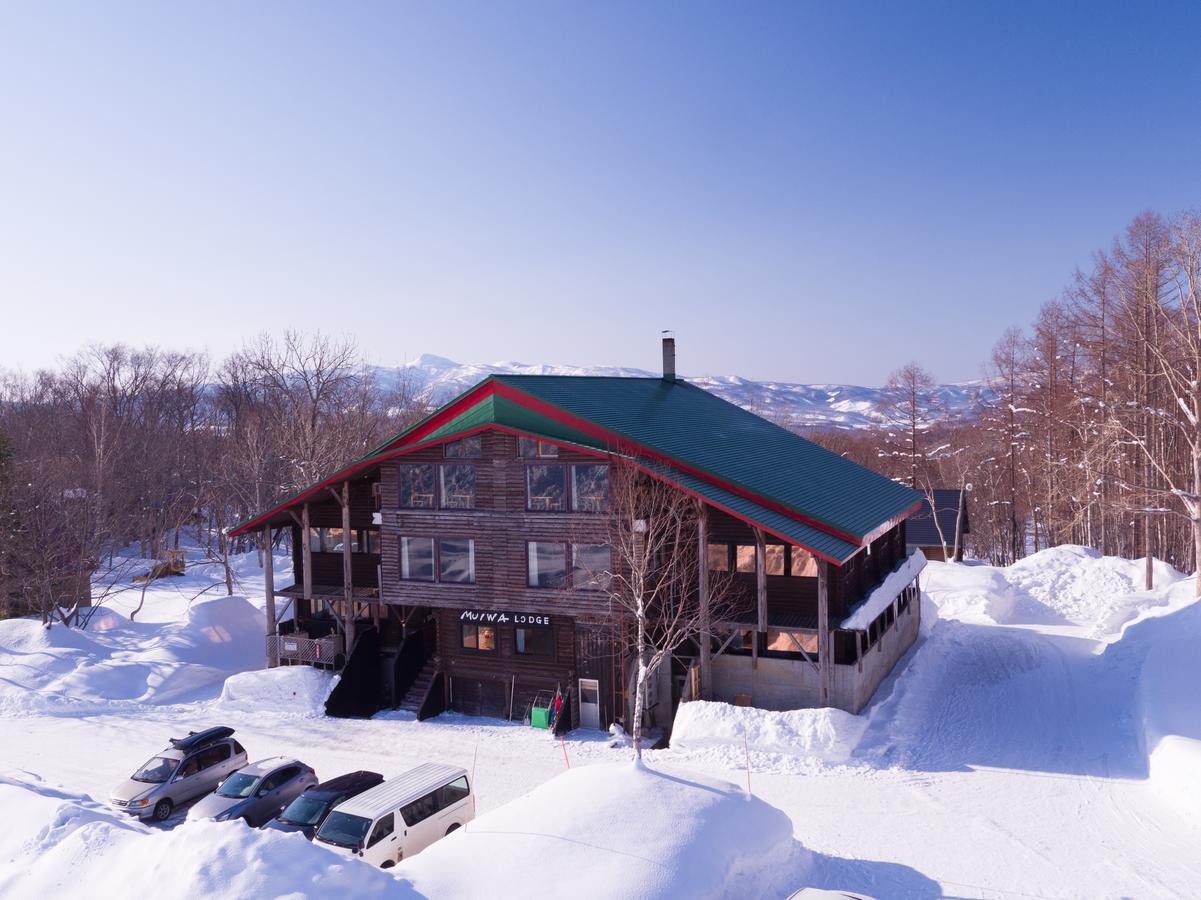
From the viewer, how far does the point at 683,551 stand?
78.2 feet

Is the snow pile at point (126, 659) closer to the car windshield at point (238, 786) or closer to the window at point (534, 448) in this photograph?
the car windshield at point (238, 786)

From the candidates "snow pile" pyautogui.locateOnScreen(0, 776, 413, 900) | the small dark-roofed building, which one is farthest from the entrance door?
the small dark-roofed building

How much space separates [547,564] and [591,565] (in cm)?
148

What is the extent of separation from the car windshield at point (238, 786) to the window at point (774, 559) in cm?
1422

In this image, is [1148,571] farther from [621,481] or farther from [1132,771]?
[621,481]

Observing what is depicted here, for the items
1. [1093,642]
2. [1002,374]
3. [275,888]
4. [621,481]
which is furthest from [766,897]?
[1002,374]

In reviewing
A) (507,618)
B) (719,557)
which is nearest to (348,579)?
(507,618)

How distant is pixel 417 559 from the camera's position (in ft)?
87.6

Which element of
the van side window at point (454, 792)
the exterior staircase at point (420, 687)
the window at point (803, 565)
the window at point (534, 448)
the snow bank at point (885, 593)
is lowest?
the exterior staircase at point (420, 687)

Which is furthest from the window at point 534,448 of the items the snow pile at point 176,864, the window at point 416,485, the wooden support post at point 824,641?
the snow pile at point 176,864

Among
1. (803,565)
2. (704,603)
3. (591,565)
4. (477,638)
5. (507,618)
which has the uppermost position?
(591,565)

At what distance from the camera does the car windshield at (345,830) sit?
571 inches

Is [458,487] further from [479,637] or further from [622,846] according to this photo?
[622,846]

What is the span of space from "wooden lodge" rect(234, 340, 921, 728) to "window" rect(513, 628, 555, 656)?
1.9 inches
